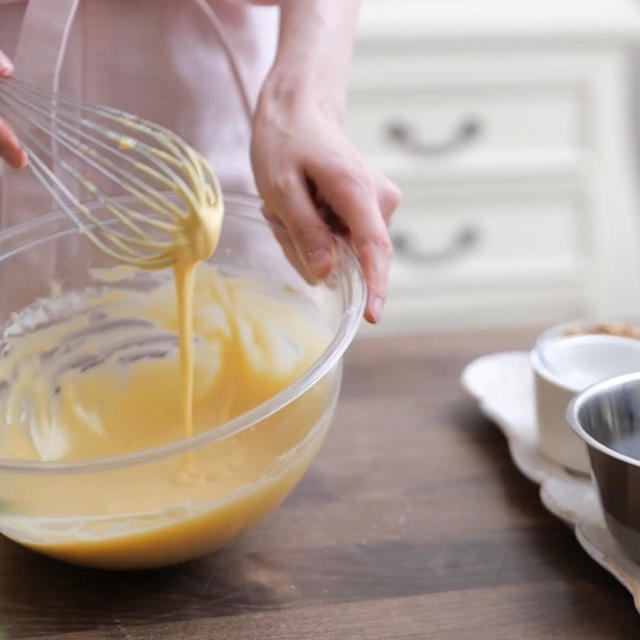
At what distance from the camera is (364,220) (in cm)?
64

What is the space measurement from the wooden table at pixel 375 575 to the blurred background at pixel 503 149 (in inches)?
38.5

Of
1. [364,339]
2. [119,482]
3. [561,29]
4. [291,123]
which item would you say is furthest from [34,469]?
[561,29]

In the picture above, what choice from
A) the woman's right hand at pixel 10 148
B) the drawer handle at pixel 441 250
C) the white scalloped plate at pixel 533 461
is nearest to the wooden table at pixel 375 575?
the white scalloped plate at pixel 533 461

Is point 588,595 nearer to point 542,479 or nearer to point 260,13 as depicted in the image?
point 542,479

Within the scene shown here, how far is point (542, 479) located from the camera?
2.28ft

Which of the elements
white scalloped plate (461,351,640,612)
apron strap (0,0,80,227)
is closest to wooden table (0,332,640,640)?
white scalloped plate (461,351,640,612)

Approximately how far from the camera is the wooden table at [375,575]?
574 mm

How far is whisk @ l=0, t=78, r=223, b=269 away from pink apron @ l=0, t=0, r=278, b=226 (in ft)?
0.10

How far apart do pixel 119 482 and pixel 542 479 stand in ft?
0.99

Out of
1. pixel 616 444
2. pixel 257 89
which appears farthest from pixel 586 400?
pixel 257 89

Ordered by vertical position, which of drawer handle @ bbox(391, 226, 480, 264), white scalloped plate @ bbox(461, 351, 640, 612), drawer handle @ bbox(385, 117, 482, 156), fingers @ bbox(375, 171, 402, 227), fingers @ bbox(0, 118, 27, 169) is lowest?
drawer handle @ bbox(391, 226, 480, 264)

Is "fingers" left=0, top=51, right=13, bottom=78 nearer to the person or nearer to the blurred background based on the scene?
the person

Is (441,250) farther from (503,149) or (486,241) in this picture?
(503,149)

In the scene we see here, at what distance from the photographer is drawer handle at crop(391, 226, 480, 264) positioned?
67.6 inches
